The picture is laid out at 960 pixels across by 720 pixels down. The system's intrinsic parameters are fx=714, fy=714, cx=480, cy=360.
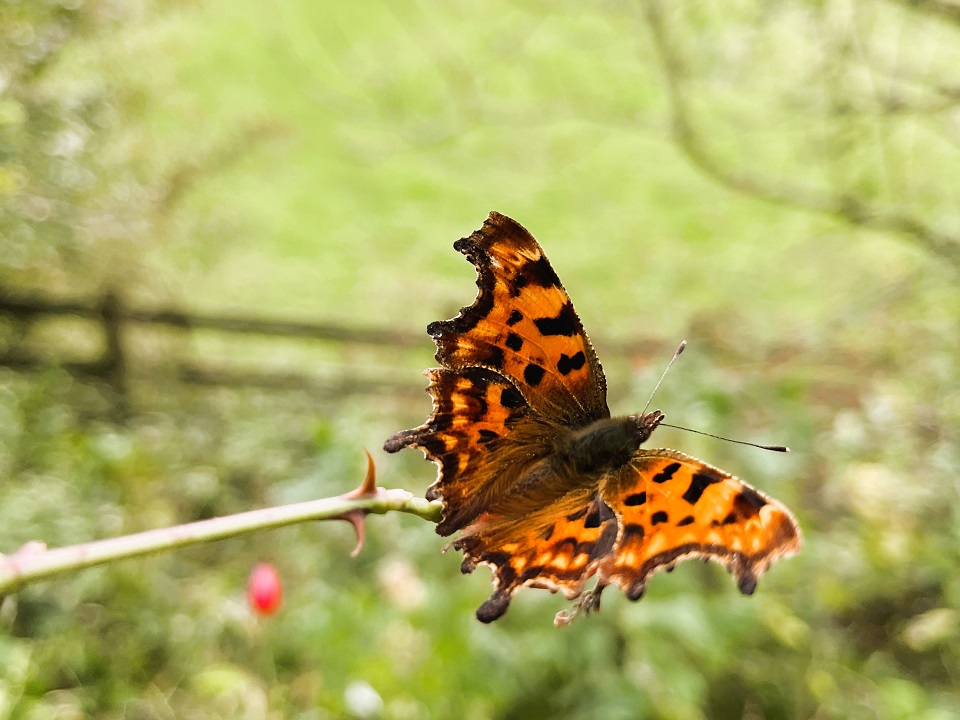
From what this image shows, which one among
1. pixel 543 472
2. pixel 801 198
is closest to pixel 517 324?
pixel 543 472

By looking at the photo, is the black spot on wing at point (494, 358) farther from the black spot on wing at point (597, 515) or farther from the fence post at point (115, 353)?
the fence post at point (115, 353)

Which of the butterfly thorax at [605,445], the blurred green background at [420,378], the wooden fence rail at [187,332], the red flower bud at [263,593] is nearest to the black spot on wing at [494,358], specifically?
the butterfly thorax at [605,445]

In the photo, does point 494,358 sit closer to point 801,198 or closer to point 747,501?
point 747,501

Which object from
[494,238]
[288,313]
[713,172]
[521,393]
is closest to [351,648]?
[521,393]

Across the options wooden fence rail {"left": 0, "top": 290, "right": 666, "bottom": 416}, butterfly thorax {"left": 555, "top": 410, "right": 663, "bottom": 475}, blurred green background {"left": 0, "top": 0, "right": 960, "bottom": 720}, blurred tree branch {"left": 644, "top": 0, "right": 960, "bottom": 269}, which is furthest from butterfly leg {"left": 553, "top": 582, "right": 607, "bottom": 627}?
wooden fence rail {"left": 0, "top": 290, "right": 666, "bottom": 416}

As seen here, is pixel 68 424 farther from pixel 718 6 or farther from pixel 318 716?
pixel 718 6

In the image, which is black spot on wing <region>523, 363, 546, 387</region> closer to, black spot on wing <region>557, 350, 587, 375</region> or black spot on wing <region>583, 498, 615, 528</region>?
black spot on wing <region>557, 350, 587, 375</region>
